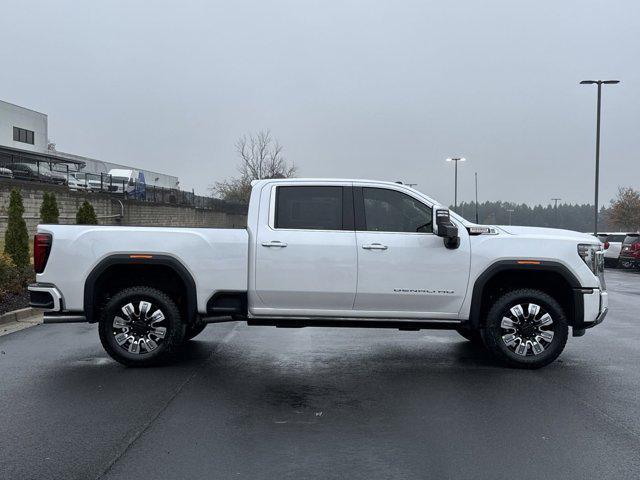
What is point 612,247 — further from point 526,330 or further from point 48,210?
point 526,330

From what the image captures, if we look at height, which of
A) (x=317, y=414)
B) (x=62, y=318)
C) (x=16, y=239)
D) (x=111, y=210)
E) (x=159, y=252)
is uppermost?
(x=111, y=210)

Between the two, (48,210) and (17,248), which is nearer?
(17,248)

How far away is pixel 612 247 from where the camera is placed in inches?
1091

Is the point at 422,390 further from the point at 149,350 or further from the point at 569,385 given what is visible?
the point at 149,350

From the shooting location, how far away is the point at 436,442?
4625mm

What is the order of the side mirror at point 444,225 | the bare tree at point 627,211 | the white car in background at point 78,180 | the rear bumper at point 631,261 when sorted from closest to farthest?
the side mirror at point 444,225, the rear bumper at point 631,261, the white car in background at point 78,180, the bare tree at point 627,211

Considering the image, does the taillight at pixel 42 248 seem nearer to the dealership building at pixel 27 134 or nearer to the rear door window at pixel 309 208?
the rear door window at pixel 309 208

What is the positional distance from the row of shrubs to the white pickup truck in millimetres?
5382

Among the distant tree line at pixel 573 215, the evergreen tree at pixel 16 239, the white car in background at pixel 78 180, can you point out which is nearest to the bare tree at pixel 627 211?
the distant tree line at pixel 573 215

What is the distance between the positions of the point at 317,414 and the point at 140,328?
260 cm

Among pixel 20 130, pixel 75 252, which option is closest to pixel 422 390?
pixel 75 252

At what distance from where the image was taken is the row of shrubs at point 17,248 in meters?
12.2

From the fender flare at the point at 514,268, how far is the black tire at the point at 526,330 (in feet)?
0.61

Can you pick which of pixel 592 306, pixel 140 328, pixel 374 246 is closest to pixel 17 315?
pixel 140 328
